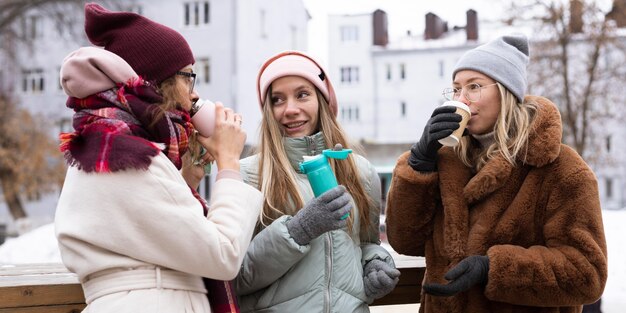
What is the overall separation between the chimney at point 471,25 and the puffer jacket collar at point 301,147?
122 feet

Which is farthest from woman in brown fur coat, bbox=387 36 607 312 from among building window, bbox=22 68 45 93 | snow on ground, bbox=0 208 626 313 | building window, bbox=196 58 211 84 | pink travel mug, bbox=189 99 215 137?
building window, bbox=22 68 45 93

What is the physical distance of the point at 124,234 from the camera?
6.27ft

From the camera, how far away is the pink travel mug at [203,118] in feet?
7.32

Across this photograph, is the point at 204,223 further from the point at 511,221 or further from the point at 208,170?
the point at 511,221

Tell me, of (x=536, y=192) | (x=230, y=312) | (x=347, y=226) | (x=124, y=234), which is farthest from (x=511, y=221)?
(x=124, y=234)

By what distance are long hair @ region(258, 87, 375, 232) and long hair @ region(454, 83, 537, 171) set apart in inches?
18.0

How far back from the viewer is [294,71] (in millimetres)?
2893

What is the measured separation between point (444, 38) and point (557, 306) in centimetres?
3861

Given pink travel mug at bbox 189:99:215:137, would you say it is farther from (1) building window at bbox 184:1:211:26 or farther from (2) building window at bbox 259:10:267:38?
(2) building window at bbox 259:10:267:38

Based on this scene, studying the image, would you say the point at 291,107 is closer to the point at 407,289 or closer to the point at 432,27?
the point at 407,289

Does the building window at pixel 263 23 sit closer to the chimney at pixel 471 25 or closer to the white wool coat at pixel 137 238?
the chimney at pixel 471 25

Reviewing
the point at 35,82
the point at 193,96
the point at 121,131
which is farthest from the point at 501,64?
the point at 35,82

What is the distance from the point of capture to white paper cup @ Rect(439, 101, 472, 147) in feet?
8.08

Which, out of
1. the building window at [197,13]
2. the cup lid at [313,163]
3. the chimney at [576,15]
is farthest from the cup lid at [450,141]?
the building window at [197,13]
